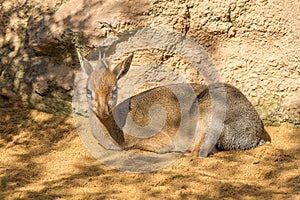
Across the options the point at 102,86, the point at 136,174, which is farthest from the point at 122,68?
the point at 136,174

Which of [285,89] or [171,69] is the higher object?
[171,69]

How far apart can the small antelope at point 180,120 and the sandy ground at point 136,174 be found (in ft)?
0.79

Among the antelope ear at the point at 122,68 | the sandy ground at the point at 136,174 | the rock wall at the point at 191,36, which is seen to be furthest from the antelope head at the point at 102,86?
the rock wall at the point at 191,36

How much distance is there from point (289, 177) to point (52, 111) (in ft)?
12.2

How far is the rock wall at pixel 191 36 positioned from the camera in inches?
283

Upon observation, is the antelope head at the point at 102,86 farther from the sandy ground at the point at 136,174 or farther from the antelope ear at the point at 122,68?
the sandy ground at the point at 136,174

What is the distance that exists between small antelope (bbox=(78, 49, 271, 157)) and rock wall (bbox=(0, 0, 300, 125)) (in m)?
0.39

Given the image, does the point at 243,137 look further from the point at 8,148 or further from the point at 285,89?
the point at 8,148

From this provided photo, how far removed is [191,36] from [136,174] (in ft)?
7.73

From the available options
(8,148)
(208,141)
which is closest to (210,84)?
(208,141)

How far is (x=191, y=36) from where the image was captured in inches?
297

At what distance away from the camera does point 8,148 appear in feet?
23.1

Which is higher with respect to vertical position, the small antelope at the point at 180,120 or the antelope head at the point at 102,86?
the antelope head at the point at 102,86

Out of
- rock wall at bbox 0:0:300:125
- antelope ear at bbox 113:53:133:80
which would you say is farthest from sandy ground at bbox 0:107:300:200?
antelope ear at bbox 113:53:133:80
